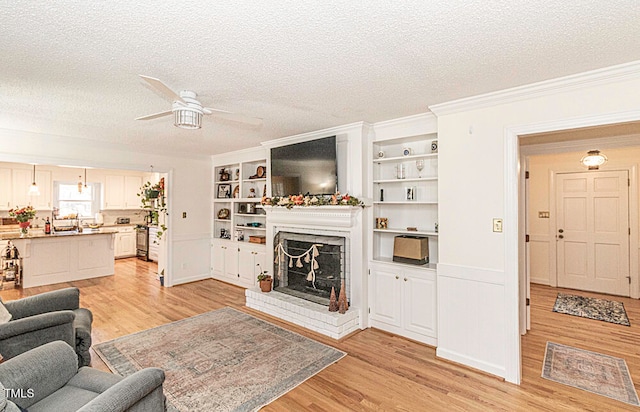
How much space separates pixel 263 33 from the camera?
5.89 ft

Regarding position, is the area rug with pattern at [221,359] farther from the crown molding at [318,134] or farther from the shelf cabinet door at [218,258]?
the crown molding at [318,134]

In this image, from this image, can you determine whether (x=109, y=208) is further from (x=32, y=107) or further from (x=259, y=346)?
(x=259, y=346)

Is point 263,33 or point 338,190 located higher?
point 263,33

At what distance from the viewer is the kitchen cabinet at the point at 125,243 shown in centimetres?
857

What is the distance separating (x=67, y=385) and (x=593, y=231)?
284 inches

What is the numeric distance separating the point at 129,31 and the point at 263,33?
29.3 inches

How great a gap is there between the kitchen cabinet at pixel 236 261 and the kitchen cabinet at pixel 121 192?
13.5 ft

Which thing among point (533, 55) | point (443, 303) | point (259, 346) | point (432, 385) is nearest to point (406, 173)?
point (443, 303)

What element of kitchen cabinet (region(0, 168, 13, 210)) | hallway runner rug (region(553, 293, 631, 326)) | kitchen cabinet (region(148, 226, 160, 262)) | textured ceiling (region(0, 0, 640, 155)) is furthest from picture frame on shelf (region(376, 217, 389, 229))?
kitchen cabinet (region(0, 168, 13, 210))

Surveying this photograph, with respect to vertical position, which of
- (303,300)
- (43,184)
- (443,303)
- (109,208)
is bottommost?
(303,300)

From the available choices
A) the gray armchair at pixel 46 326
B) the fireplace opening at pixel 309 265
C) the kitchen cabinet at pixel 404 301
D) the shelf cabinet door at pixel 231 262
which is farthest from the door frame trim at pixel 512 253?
the shelf cabinet door at pixel 231 262

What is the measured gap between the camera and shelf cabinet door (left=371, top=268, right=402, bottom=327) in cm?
371

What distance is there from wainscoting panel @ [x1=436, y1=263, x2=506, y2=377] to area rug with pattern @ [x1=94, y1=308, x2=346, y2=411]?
1111 mm

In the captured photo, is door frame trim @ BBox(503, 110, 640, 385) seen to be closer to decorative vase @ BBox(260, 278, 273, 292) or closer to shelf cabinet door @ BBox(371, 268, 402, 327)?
shelf cabinet door @ BBox(371, 268, 402, 327)
